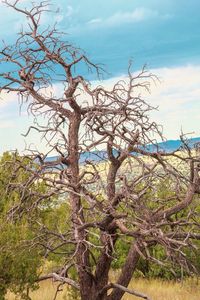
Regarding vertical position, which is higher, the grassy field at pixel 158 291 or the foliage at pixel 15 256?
the foliage at pixel 15 256

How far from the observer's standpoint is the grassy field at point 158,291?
18453 millimetres

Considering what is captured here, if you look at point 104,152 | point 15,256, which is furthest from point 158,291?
point 104,152

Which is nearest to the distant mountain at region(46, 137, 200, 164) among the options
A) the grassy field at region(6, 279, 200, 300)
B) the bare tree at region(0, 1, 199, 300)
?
the bare tree at region(0, 1, 199, 300)

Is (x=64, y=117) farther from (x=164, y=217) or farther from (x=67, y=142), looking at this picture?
(x=164, y=217)

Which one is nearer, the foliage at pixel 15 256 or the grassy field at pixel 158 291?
the foliage at pixel 15 256

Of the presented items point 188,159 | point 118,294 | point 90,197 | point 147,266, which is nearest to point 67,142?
point 90,197

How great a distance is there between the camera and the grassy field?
60.5 ft

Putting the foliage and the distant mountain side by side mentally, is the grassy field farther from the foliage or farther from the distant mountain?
the distant mountain

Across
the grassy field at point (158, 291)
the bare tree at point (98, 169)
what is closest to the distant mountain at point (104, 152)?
the bare tree at point (98, 169)

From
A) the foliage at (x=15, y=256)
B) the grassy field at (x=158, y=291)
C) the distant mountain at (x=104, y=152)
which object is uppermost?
the distant mountain at (x=104, y=152)

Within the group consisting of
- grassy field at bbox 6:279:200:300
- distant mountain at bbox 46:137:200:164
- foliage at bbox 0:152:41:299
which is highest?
distant mountain at bbox 46:137:200:164

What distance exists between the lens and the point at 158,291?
19.6 metres

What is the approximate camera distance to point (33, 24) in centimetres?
1190

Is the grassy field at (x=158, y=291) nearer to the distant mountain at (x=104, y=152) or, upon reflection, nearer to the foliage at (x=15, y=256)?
the foliage at (x=15, y=256)
